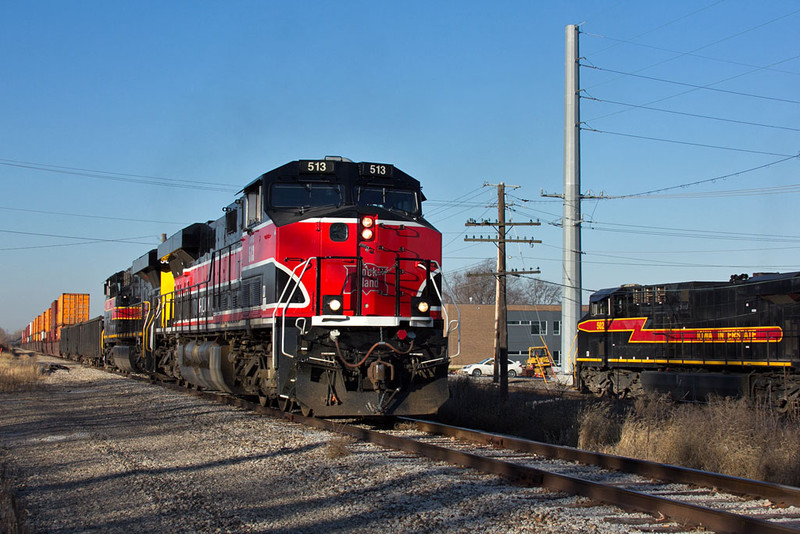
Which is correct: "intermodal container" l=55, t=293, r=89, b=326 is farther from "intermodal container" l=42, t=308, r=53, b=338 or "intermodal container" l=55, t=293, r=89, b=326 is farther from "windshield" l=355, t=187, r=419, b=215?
"windshield" l=355, t=187, r=419, b=215

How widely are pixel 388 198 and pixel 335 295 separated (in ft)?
6.53

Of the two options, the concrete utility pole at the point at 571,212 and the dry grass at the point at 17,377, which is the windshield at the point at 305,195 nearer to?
the dry grass at the point at 17,377

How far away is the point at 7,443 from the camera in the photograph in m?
10.4

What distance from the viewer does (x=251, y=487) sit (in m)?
7.12

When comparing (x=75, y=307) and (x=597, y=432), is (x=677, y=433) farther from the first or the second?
(x=75, y=307)

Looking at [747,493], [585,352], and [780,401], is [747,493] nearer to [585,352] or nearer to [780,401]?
[780,401]

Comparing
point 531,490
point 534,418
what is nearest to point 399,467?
point 531,490

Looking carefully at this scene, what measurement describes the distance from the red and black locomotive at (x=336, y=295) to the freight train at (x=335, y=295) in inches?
0.6

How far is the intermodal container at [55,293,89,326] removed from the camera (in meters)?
45.5

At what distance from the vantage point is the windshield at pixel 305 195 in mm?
11352

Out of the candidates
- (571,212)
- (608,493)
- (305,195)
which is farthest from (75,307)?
(608,493)

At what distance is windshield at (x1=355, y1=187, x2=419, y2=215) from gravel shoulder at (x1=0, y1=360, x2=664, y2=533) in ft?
11.8

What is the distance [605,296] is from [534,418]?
36.7ft

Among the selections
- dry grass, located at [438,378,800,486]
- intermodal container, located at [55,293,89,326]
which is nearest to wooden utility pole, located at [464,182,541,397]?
dry grass, located at [438,378,800,486]
